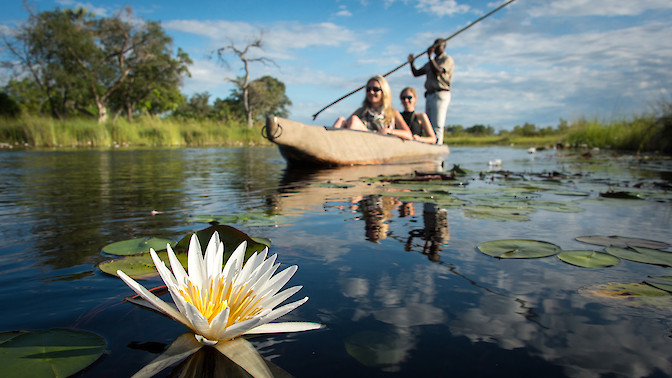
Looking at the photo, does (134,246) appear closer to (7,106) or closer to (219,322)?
(219,322)

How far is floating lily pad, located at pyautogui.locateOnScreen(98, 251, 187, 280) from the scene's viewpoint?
1.09m

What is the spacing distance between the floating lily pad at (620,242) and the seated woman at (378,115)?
179 inches

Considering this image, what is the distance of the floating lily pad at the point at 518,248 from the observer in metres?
1.32

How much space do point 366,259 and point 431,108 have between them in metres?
7.52

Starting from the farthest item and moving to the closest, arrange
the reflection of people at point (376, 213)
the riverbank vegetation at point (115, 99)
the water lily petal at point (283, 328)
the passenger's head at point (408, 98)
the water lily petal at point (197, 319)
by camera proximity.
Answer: the riverbank vegetation at point (115, 99) → the passenger's head at point (408, 98) → the reflection of people at point (376, 213) → the water lily petal at point (283, 328) → the water lily petal at point (197, 319)

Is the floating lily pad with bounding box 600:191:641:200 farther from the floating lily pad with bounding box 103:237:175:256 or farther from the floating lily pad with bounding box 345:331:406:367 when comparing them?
the floating lily pad with bounding box 103:237:175:256

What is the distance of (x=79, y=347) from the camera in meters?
0.69

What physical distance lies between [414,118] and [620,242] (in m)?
6.28

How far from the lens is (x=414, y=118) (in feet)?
24.7

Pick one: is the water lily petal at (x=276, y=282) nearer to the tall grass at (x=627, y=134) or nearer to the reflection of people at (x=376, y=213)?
the reflection of people at (x=376, y=213)

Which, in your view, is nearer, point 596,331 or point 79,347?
point 79,347

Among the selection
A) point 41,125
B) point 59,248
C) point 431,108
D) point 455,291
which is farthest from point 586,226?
point 41,125

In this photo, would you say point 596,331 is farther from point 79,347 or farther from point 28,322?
point 28,322

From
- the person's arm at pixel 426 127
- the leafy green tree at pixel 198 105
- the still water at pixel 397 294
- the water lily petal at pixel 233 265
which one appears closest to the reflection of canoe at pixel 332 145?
the person's arm at pixel 426 127
